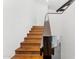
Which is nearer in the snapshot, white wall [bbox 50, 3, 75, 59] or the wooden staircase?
white wall [bbox 50, 3, 75, 59]

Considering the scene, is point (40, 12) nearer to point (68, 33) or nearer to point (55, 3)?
point (55, 3)

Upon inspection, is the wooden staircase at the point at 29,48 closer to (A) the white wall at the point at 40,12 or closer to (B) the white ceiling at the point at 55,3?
(B) the white ceiling at the point at 55,3

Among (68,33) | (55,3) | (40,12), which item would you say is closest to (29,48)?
(55,3)

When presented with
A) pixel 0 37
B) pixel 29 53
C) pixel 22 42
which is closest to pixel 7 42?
pixel 29 53

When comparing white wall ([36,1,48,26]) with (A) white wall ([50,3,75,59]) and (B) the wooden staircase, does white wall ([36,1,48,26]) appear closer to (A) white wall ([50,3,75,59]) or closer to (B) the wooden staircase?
(B) the wooden staircase

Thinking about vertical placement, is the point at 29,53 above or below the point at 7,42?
Result: below

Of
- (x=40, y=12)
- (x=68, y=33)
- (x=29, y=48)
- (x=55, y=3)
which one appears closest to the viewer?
(x=68, y=33)

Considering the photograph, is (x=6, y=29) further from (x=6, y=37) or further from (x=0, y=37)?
(x=0, y=37)

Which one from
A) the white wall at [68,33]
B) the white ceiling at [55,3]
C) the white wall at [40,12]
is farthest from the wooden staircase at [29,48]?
the white wall at [40,12]

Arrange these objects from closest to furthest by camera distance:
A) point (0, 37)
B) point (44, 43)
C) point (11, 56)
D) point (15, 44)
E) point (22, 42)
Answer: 1. point (0, 37)
2. point (44, 43)
3. point (11, 56)
4. point (15, 44)
5. point (22, 42)

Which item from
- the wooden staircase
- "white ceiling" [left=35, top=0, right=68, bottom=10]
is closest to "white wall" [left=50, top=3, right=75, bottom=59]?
the wooden staircase

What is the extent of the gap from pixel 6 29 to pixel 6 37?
204 mm

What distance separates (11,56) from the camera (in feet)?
13.9

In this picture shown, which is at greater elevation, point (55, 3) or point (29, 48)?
point (55, 3)
